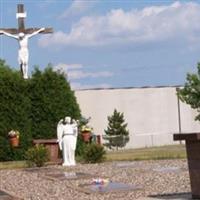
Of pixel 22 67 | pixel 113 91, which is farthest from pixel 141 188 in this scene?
pixel 113 91

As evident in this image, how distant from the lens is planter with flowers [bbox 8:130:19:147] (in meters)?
24.9

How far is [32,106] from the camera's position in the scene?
26.8 m

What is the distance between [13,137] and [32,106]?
6.85ft

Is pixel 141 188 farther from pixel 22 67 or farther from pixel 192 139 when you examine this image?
pixel 22 67

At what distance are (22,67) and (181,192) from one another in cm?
1749

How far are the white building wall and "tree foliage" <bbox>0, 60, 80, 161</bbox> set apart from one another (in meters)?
24.1

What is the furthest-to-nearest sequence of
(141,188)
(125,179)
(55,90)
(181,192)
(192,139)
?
(55,90) → (125,179) → (141,188) → (181,192) → (192,139)

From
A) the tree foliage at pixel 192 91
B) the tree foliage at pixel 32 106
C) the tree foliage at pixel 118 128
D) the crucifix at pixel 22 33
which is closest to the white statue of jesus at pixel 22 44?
the crucifix at pixel 22 33

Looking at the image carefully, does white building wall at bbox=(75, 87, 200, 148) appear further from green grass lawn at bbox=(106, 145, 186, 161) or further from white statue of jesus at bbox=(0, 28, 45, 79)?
white statue of jesus at bbox=(0, 28, 45, 79)

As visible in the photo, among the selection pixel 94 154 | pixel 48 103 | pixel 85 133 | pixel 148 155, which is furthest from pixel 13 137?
pixel 148 155

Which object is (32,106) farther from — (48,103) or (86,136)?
(86,136)

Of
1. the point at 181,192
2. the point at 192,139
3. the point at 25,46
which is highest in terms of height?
the point at 25,46

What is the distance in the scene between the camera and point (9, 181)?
16766 millimetres

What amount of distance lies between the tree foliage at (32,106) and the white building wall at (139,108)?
24.1m
